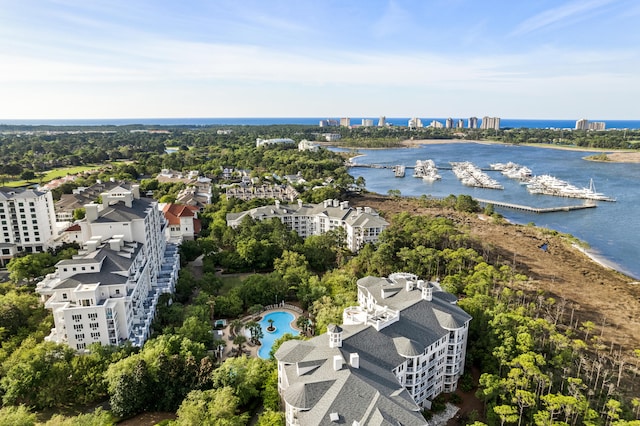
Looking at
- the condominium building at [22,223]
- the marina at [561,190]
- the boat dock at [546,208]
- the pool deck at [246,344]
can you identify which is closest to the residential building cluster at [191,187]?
the condominium building at [22,223]

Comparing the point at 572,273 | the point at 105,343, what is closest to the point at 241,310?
the point at 105,343

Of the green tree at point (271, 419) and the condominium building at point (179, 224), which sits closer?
the green tree at point (271, 419)

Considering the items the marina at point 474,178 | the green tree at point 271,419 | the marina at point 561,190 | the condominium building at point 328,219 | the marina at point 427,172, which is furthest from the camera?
the marina at point 427,172

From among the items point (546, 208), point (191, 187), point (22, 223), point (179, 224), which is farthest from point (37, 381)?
point (546, 208)

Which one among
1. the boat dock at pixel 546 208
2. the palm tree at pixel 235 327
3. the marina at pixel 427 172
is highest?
the marina at pixel 427 172

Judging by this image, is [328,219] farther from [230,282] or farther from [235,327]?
[235,327]

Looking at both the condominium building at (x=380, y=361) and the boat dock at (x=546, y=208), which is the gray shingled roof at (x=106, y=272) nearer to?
the condominium building at (x=380, y=361)

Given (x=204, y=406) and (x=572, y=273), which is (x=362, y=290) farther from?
(x=572, y=273)
